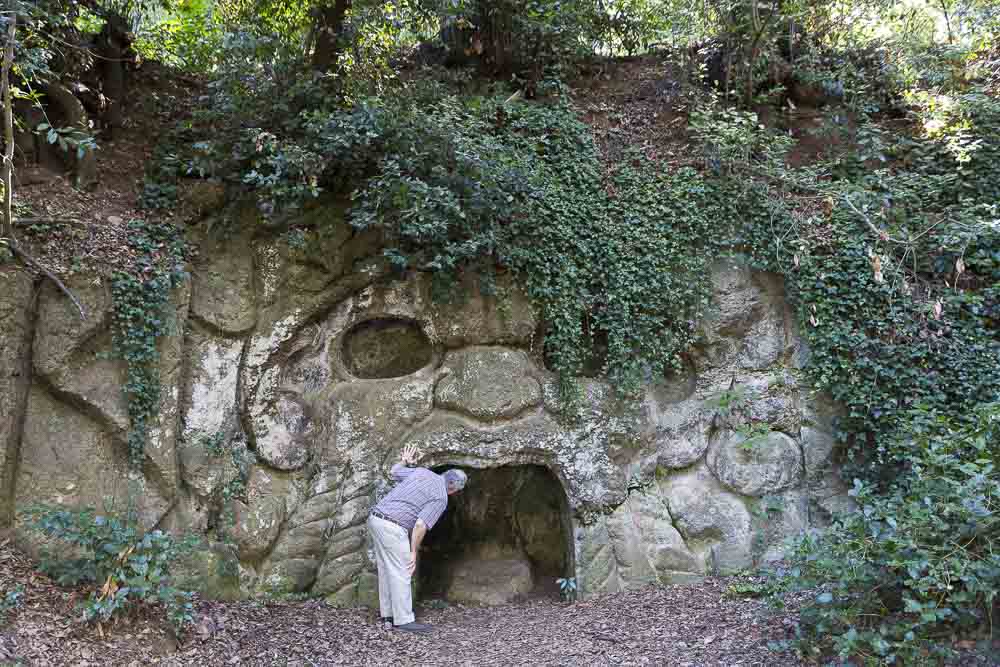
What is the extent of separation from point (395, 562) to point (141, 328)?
2893 millimetres

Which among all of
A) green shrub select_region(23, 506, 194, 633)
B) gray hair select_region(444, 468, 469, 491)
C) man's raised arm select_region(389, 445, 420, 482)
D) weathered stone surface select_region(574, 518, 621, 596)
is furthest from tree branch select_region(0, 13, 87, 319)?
weathered stone surface select_region(574, 518, 621, 596)

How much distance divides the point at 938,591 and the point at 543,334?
3964mm

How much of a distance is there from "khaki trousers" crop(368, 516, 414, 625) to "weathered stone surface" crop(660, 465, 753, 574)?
2718 mm

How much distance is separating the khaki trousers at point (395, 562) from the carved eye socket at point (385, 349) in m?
1.83

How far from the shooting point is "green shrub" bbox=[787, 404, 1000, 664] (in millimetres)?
3893

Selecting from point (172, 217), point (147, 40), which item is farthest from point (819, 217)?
point (147, 40)

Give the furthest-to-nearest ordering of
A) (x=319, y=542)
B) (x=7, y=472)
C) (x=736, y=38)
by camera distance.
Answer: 1. (x=736, y=38)
2. (x=319, y=542)
3. (x=7, y=472)

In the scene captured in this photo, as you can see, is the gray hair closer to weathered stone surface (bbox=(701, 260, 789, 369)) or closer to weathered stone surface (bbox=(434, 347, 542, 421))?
weathered stone surface (bbox=(434, 347, 542, 421))

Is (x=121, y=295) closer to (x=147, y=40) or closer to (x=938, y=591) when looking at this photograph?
(x=147, y=40)

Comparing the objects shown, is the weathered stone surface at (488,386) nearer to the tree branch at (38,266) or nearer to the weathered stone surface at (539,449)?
the weathered stone surface at (539,449)

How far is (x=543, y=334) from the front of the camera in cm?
700

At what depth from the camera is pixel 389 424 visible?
6449 millimetres

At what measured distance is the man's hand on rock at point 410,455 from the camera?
6.21 metres

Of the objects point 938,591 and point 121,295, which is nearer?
point 938,591
